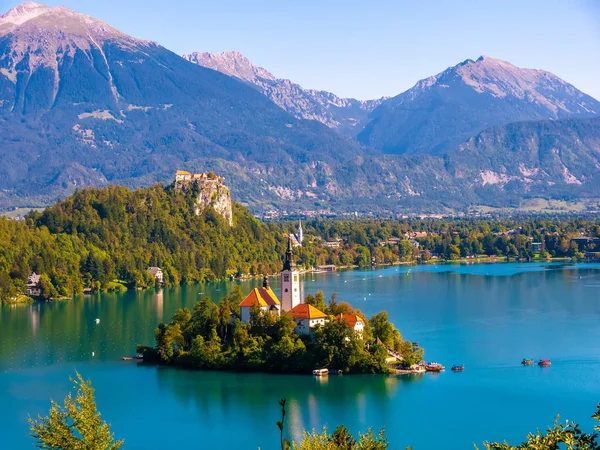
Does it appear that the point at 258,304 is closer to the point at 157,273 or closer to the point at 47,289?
the point at 47,289

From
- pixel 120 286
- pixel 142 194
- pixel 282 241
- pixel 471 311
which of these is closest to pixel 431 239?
pixel 282 241

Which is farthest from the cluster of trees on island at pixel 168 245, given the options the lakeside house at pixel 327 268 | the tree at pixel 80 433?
the tree at pixel 80 433

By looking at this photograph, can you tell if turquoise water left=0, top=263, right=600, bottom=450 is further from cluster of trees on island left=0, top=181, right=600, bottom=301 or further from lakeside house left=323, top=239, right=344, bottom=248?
lakeside house left=323, top=239, right=344, bottom=248

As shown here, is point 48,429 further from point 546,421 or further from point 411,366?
point 411,366

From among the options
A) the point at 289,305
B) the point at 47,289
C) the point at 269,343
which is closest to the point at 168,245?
the point at 47,289

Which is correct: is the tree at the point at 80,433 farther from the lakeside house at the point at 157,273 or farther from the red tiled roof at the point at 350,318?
the lakeside house at the point at 157,273

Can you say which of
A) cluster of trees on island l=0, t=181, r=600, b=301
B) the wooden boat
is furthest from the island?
cluster of trees on island l=0, t=181, r=600, b=301
